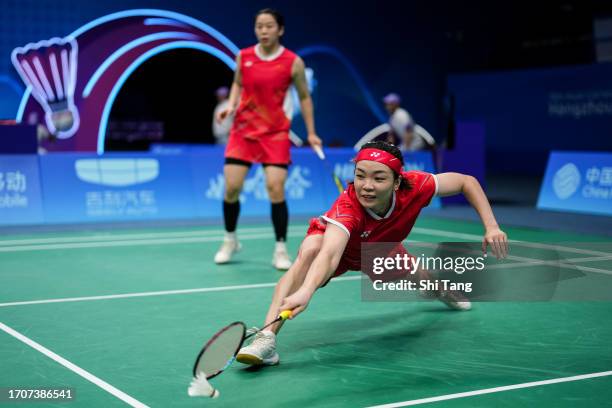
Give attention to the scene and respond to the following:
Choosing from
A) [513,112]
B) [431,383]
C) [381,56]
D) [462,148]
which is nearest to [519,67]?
[513,112]

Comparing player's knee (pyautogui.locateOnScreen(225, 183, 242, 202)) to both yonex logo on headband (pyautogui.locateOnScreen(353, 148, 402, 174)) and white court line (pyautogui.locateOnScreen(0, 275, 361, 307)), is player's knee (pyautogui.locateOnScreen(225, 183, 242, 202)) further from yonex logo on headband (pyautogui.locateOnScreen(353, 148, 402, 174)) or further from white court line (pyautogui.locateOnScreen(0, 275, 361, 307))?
yonex logo on headband (pyautogui.locateOnScreen(353, 148, 402, 174))

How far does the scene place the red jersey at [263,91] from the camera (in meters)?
7.07

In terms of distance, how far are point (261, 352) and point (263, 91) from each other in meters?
3.53

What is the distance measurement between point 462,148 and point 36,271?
769cm

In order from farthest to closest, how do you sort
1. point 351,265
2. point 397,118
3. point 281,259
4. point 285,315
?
point 397,118
point 281,259
point 351,265
point 285,315

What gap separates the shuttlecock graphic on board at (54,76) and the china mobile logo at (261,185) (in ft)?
18.1

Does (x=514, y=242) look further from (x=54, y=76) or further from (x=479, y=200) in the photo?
(x=54, y=76)

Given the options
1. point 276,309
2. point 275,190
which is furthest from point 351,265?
point 275,190

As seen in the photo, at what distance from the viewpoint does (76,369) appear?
404cm

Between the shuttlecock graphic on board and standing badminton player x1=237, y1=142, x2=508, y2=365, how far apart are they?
11.9 meters

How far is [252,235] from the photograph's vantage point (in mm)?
9406

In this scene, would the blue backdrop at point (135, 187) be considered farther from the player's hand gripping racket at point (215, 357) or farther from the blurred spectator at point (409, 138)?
the player's hand gripping racket at point (215, 357)

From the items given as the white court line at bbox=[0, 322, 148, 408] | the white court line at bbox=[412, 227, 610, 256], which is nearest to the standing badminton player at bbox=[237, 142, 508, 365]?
the white court line at bbox=[0, 322, 148, 408]

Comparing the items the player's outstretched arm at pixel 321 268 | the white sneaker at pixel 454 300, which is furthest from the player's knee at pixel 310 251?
the white sneaker at pixel 454 300
